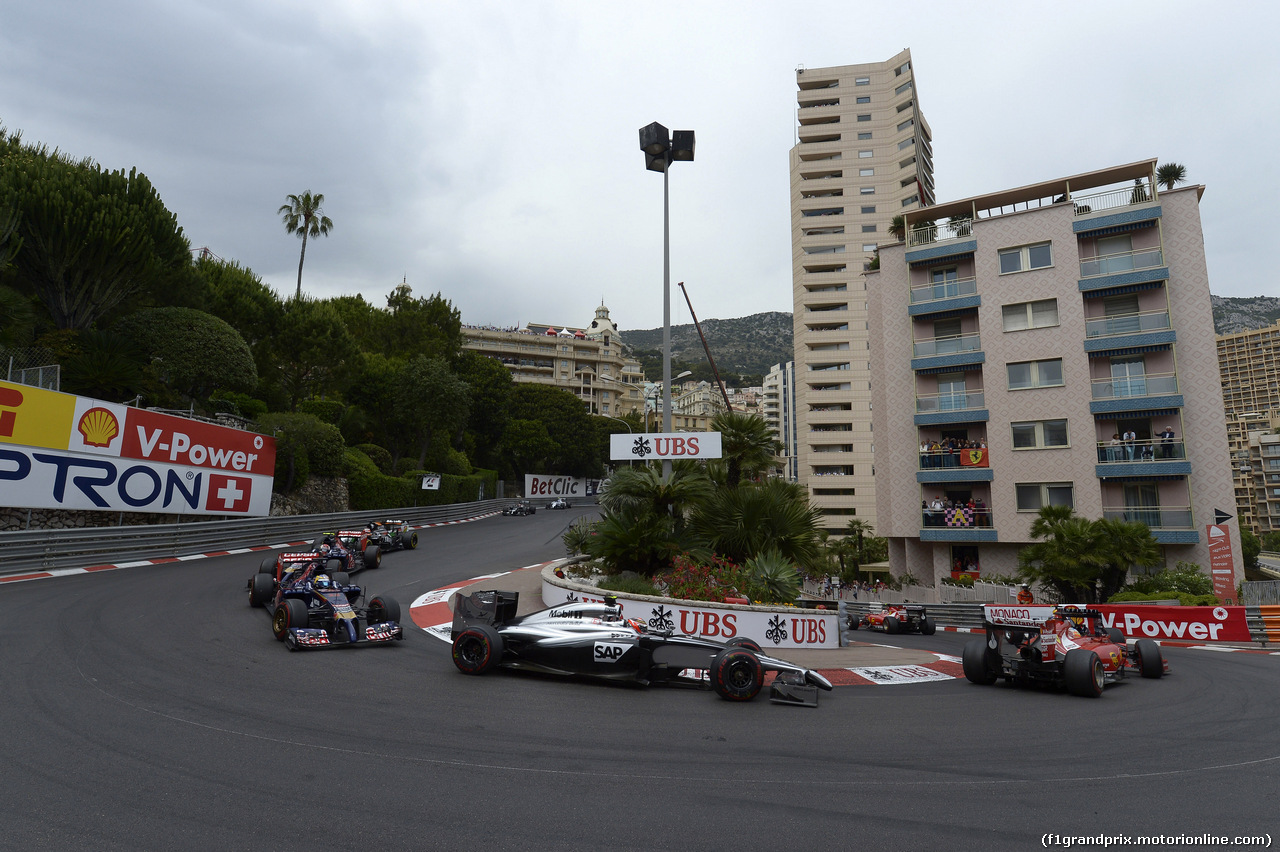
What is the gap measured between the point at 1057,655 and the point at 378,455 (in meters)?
41.6

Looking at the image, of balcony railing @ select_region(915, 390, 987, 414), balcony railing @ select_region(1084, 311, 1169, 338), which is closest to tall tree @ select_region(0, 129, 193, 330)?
balcony railing @ select_region(915, 390, 987, 414)

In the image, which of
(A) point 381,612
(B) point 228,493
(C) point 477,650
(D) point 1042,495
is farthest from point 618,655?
(D) point 1042,495

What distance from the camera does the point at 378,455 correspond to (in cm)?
4406

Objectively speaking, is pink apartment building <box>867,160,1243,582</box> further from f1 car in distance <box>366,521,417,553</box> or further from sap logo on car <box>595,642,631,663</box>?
sap logo on car <box>595,642,631,663</box>

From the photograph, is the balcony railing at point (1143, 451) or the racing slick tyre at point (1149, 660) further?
the balcony railing at point (1143, 451)

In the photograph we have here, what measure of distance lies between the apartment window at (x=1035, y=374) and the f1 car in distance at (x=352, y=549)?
27484mm

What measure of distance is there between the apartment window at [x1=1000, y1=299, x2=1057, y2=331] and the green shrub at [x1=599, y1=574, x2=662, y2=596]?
24803mm

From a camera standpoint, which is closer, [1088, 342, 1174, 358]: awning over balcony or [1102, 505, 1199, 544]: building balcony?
[1102, 505, 1199, 544]: building balcony

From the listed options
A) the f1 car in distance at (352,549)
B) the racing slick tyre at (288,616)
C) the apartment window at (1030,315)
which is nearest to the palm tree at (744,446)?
the f1 car in distance at (352,549)

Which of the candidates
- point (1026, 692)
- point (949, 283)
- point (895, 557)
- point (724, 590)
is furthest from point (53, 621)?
point (949, 283)

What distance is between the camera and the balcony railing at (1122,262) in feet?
91.4

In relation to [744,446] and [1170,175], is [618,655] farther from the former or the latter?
[1170,175]

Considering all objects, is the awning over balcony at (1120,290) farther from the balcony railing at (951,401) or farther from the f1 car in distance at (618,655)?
the f1 car in distance at (618,655)

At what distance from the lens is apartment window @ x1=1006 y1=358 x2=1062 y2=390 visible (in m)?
29.1
